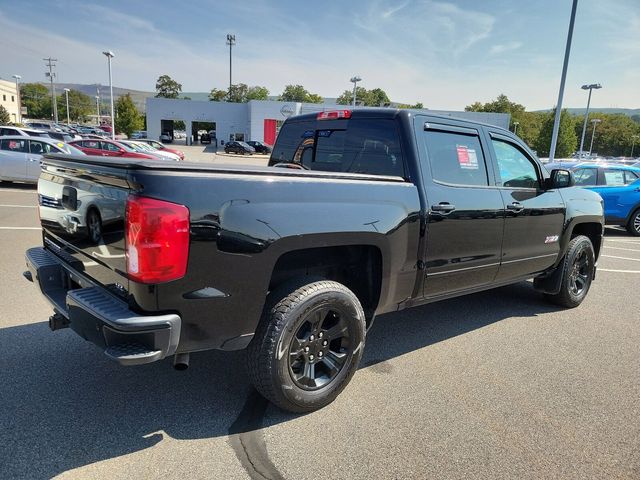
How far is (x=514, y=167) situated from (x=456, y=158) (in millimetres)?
948

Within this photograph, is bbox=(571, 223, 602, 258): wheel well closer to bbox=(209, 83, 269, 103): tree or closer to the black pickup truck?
the black pickup truck

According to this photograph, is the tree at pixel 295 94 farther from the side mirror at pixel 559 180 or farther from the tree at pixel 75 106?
the side mirror at pixel 559 180

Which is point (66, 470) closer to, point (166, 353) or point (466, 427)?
point (166, 353)

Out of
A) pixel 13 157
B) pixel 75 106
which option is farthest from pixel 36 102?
pixel 13 157

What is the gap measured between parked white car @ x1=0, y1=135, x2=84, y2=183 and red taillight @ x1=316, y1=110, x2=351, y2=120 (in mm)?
12650

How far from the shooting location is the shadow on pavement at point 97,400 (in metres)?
2.53

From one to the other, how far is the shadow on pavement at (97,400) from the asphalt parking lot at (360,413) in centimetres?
1

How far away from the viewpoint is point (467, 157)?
395 cm

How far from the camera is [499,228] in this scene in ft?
13.5

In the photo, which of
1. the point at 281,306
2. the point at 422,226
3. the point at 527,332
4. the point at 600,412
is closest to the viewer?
the point at 281,306

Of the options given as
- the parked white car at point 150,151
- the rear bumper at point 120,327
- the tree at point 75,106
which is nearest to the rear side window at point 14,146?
the parked white car at point 150,151

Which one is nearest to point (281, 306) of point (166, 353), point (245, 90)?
point (166, 353)

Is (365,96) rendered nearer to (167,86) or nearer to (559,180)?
(167,86)

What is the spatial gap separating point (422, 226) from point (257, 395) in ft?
5.56
